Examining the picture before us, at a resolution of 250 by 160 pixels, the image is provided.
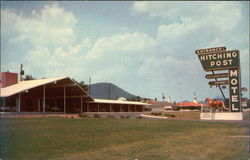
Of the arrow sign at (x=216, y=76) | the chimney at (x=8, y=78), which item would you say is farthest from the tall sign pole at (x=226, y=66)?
the chimney at (x=8, y=78)

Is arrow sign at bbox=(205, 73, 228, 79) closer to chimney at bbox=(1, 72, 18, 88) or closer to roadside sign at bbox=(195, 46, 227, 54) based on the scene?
roadside sign at bbox=(195, 46, 227, 54)

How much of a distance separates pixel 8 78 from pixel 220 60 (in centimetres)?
3272

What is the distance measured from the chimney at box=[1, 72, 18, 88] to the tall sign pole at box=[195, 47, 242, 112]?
29.6 metres

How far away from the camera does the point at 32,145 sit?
12.3 meters

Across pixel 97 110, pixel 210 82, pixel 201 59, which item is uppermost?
pixel 201 59

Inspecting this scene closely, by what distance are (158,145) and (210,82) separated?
2618 centimetres

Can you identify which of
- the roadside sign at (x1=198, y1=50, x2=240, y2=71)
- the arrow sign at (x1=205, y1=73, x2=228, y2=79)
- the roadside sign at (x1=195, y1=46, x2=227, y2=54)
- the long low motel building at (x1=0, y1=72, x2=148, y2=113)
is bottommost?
the long low motel building at (x1=0, y1=72, x2=148, y2=113)

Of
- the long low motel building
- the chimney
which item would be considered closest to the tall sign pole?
the long low motel building

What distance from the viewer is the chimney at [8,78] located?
→ 146ft

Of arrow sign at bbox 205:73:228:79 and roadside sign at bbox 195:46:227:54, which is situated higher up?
roadside sign at bbox 195:46:227:54

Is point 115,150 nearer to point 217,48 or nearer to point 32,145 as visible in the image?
point 32,145

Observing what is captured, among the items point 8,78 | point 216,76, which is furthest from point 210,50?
point 8,78

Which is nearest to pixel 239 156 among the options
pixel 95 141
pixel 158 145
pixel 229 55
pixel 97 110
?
pixel 158 145

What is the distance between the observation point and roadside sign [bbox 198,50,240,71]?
113 ft
